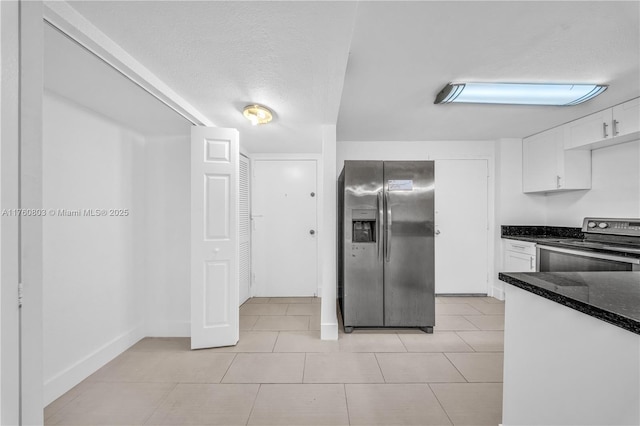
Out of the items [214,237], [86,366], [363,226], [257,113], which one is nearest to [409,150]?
[363,226]

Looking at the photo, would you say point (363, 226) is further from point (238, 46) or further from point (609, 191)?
point (609, 191)

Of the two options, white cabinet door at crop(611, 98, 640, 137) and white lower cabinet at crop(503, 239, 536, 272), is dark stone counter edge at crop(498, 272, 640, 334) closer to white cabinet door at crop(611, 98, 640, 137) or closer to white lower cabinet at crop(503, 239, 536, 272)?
white lower cabinet at crop(503, 239, 536, 272)

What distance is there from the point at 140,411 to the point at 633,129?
15.5 ft

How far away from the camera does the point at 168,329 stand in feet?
8.38

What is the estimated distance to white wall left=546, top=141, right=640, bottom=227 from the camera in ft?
8.76

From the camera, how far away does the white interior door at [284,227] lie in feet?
12.4

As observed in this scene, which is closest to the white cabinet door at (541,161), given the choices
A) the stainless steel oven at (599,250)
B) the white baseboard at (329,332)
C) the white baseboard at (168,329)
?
the stainless steel oven at (599,250)

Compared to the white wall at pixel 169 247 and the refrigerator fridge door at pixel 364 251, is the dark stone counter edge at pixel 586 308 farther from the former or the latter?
the white wall at pixel 169 247

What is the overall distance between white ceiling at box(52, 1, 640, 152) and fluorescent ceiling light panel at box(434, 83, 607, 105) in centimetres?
7

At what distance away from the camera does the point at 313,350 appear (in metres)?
2.29

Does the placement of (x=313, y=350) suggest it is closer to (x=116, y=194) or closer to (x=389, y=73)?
(x=116, y=194)

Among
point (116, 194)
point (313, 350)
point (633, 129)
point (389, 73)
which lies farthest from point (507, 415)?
point (116, 194)

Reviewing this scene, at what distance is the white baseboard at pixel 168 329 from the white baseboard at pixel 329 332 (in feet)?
4.53

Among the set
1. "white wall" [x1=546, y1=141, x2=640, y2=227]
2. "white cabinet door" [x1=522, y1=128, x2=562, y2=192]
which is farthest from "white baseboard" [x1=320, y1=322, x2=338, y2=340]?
"white wall" [x1=546, y1=141, x2=640, y2=227]
